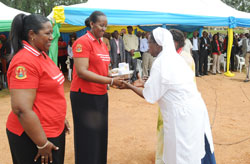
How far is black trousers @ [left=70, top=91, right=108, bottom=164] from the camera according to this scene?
2477 mm

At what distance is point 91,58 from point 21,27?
0.88 meters

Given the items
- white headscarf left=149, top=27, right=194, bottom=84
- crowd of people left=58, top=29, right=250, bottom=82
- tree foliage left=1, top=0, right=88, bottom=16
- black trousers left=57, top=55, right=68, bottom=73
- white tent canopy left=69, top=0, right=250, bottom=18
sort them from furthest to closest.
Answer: tree foliage left=1, top=0, right=88, bottom=16
black trousers left=57, top=55, right=68, bottom=73
crowd of people left=58, top=29, right=250, bottom=82
white tent canopy left=69, top=0, right=250, bottom=18
white headscarf left=149, top=27, right=194, bottom=84

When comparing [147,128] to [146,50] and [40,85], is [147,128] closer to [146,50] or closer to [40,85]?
[40,85]

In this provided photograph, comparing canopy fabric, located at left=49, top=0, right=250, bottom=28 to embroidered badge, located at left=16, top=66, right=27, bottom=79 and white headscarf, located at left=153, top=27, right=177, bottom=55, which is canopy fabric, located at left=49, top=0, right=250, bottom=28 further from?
embroidered badge, located at left=16, top=66, right=27, bottom=79

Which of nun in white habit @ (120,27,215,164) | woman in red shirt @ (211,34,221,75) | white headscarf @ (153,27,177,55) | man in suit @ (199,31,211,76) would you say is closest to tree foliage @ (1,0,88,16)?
man in suit @ (199,31,211,76)

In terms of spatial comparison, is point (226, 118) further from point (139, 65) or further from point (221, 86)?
point (139, 65)

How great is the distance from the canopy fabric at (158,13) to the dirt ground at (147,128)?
8.98 ft

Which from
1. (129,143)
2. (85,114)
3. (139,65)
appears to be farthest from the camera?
(139,65)

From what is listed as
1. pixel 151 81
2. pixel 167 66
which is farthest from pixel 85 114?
pixel 167 66

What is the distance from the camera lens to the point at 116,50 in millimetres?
9320

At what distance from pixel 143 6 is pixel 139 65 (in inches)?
103

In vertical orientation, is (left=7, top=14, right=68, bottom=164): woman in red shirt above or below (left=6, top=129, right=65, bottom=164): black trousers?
above

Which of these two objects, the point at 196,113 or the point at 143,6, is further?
the point at 143,6

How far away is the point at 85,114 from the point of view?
8.23ft
